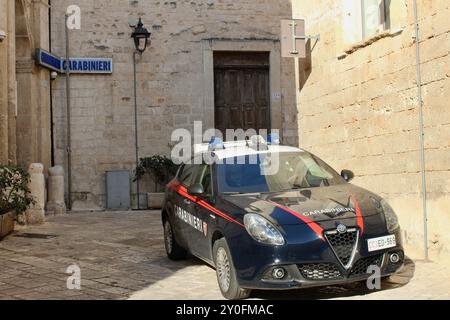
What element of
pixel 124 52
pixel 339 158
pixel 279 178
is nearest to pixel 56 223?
pixel 124 52

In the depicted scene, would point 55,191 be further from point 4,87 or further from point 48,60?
point 48,60

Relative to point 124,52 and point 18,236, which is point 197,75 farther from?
point 18,236

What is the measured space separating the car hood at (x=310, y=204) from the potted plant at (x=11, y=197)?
5640mm

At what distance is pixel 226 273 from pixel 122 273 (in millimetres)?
1936

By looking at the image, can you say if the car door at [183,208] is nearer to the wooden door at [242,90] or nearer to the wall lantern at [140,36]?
the wall lantern at [140,36]

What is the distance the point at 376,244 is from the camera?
5125mm

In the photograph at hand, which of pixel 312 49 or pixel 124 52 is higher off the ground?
pixel 124 52

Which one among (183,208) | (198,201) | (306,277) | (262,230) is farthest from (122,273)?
(306,277)

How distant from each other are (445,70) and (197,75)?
A: 9.59m

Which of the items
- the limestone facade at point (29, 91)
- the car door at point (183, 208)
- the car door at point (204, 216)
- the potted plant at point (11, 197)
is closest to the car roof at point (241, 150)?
the car door at point (204, 216)

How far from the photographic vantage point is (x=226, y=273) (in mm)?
5402

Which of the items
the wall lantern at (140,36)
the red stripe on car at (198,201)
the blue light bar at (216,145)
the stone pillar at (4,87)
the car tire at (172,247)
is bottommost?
the car tire at (172,247)

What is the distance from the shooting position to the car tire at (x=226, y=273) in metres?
5.19
